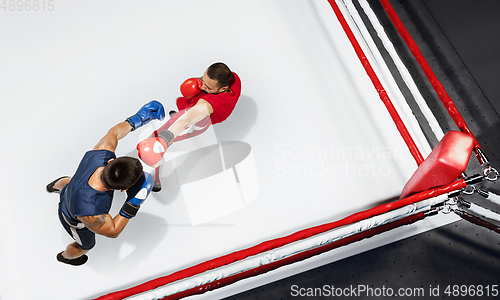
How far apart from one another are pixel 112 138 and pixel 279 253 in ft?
3.21

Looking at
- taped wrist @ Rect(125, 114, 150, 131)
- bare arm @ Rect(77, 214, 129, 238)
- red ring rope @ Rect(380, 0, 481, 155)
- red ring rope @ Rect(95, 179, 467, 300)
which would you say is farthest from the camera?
taped wrist @ Rect(125, 114, 150, 131)

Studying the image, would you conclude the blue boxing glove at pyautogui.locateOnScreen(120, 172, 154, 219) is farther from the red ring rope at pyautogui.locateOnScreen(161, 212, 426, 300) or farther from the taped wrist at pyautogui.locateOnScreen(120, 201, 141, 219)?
the red ring rope at pyautogui.locateOnScreen(161, 212, 426, 300)

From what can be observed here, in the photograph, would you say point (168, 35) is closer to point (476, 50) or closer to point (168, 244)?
point (168, 244)

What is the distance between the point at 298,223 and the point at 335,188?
0.34 m

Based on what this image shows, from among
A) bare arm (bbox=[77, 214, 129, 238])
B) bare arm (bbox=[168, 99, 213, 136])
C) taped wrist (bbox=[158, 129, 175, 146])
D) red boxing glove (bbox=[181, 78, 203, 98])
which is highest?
red boxing glove (bbox=[181, 78, 203, 98])

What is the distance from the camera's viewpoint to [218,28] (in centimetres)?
261

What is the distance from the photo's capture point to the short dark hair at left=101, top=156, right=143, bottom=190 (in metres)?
1.40

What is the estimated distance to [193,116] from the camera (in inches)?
70.6

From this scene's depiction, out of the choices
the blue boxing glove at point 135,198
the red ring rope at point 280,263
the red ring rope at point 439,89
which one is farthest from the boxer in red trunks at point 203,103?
the red ring rope at point 439,89

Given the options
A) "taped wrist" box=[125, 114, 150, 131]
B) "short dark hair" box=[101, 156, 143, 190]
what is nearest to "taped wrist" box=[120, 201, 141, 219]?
"short dark hair" box=[101, 156, 143, 190]

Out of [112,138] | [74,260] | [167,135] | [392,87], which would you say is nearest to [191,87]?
[167,135]

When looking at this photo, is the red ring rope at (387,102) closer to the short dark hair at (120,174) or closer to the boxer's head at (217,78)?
the boxer's head at (217,78)

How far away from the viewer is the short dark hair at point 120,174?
4.60 feet

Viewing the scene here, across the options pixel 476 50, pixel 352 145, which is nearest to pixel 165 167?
pixel 352 145
